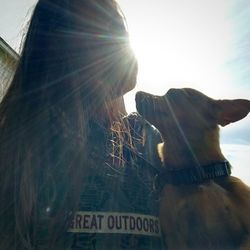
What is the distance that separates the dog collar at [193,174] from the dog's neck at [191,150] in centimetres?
8

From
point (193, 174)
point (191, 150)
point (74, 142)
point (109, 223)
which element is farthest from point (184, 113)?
point (109, 223)

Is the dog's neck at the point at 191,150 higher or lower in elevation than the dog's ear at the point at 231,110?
lower

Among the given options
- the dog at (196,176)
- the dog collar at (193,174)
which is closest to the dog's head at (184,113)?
the dog at (196,176)

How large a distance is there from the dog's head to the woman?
1.76 ft

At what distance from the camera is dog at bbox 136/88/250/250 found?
1.90m

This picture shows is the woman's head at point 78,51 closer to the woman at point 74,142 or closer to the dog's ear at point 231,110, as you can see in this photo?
the woman at point 74,142

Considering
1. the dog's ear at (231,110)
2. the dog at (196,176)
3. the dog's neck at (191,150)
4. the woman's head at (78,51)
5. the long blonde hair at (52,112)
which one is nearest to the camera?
the long blonde hair at (52,112)

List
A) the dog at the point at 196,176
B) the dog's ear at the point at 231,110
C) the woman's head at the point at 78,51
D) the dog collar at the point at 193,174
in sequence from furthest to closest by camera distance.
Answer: the dog's ear at the point at 231,110 < the dog collar at the point at 193,174 < the dog at the point at 196,176 < the woman's head at the point at 78,51

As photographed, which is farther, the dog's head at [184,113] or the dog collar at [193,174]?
the dog's head at [184,113]

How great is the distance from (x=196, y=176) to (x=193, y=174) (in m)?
0.03

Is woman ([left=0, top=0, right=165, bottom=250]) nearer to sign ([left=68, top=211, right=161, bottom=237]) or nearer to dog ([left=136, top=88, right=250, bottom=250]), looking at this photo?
sign ([left=68, top=211, right=161, bottom=237])

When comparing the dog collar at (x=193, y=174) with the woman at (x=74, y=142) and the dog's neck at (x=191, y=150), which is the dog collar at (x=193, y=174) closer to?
the dog's neck at (x=191, y=150)

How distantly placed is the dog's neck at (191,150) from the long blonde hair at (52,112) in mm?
938

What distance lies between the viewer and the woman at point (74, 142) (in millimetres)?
1450
